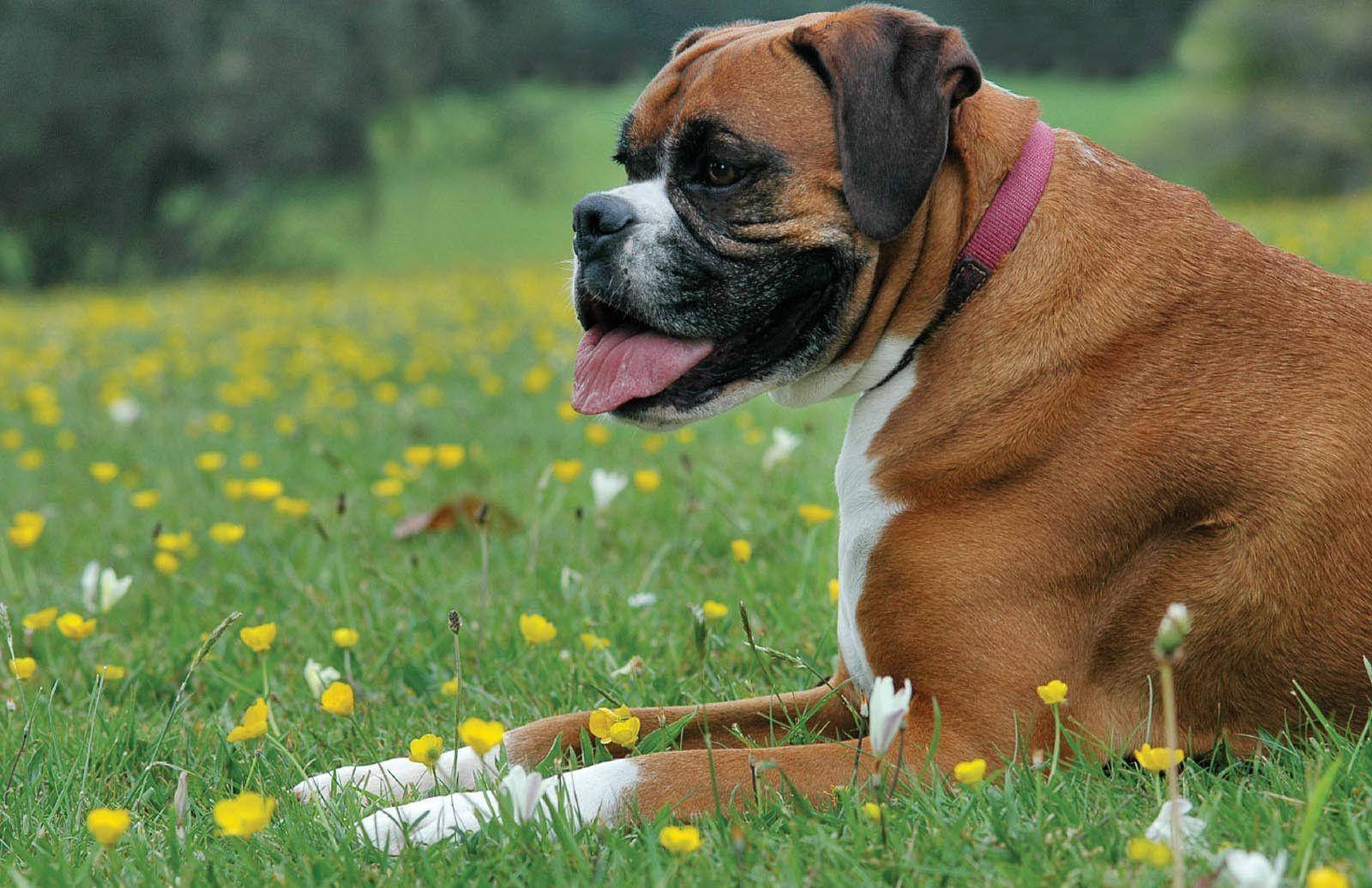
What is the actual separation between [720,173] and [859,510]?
0.80m

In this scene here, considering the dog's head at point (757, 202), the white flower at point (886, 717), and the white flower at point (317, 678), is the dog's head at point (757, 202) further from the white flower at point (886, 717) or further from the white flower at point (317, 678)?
the white flower at point (886, 717)

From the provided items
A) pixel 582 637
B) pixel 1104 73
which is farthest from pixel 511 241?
pixel 582 637

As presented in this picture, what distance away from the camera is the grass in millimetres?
2182


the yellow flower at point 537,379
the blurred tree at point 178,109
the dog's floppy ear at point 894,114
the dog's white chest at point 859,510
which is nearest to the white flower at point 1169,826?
the dog's white chest at point 859,510

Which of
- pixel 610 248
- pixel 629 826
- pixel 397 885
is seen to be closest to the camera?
pixel 397 885

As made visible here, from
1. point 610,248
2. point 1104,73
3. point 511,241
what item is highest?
point 610,248

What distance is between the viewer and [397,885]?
7.04 ft

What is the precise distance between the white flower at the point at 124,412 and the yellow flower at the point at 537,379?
204 cm

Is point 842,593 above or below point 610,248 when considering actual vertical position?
below

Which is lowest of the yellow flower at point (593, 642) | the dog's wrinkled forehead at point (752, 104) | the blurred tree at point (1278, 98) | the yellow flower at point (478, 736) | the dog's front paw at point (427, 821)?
the blurred tree at point (1278, 98)

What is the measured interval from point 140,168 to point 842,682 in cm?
2694

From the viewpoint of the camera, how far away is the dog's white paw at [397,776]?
2602mm

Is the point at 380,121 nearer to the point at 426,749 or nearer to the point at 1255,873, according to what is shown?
the point at 426,749

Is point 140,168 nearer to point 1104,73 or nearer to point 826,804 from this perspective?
point 1104,73
